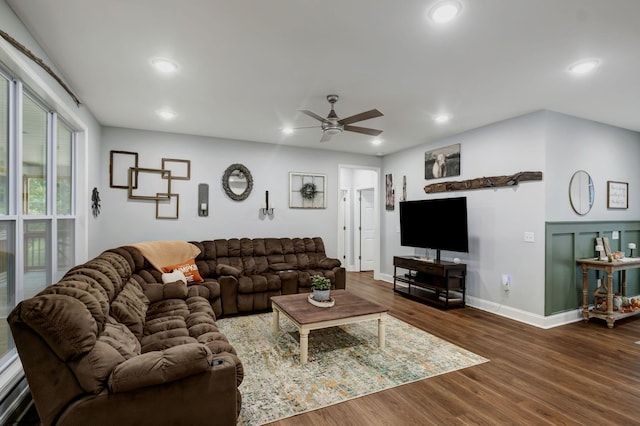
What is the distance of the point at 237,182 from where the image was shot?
554 centimetres

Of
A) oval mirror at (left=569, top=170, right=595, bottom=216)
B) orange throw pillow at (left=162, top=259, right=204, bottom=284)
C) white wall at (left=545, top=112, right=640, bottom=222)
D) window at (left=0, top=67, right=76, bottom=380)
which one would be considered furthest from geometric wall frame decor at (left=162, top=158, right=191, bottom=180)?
oval mirror at (left=569, top=170, right=595, bottom=216)

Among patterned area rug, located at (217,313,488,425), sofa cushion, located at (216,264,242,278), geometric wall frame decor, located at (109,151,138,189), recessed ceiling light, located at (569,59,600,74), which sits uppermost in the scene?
recessed ceiling light, located at (569,59,600,74)

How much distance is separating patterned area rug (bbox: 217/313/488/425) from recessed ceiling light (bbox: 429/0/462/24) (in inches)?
106

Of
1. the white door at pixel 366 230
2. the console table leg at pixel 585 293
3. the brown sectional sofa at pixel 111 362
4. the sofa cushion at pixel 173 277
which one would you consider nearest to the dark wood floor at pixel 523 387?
the console table leg at pixel 585 293

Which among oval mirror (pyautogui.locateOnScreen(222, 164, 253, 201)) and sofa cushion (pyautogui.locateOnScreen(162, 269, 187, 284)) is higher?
oval mirror (pyautogui.locateOnScreen(222, 164, 253, 201))

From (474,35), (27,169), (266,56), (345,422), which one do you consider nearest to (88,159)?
(27,169)

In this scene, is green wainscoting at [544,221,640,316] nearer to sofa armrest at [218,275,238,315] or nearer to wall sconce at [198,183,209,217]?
sofa armrest at [218,275,238,315]

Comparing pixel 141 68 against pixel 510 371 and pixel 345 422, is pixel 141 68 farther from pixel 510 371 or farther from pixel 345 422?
pixel 510 371

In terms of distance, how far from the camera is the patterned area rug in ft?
7.81

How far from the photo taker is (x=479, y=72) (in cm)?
289

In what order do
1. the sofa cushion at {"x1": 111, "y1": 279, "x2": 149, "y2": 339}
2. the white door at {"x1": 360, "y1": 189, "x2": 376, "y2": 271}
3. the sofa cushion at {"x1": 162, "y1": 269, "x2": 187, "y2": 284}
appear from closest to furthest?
the sofa cushion at {"x1": 111, "y1": 279, "x2": 149, "y2": 339}, the sofa cushion at {"x1": 162, "y1": 269, "x2": 187, "y2": 284}, the white door at {"x1": 360, "y1": 189, "x2": 376, "y2": 271}

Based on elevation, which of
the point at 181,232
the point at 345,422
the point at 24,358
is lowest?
the point at 345,422

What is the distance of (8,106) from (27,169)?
539 millimetres

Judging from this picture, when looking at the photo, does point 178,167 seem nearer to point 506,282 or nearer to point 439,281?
point 439,281
